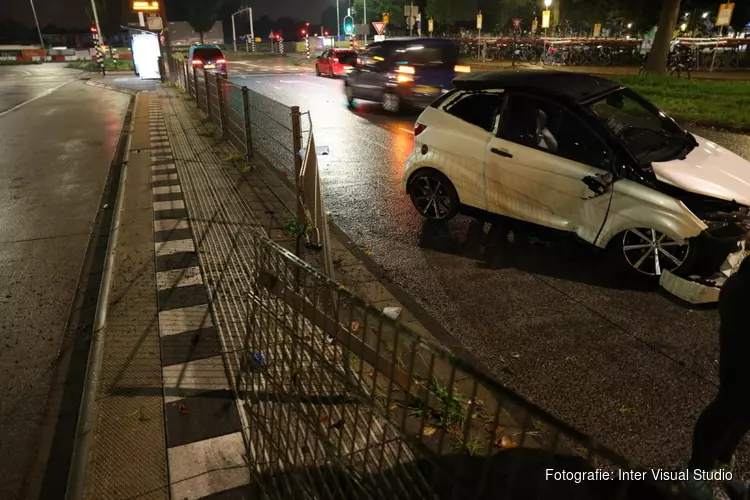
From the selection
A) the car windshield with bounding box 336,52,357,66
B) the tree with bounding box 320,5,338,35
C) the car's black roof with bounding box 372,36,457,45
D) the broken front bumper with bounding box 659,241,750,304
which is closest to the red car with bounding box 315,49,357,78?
the car windshield with bounding box 336,52,357,66

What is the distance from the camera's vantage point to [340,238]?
233 inches

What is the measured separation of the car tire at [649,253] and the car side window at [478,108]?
174 cm

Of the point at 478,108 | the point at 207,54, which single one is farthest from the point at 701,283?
the point at 207,54

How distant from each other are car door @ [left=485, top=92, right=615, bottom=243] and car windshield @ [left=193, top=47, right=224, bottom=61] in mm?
26296

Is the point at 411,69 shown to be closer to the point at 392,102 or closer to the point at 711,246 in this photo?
the point at 392,102

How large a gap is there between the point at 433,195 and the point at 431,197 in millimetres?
38

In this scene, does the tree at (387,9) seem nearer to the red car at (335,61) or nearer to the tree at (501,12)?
the tree at (501,12)

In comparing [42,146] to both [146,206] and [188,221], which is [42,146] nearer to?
[146,206]

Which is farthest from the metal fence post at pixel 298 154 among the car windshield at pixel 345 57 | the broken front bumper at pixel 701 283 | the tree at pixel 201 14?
the tree at pixel 201 14

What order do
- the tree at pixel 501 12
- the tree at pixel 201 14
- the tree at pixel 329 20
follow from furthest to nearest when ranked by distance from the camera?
1. the tree at pixel 329 20
2. the tree at pixel 201 14
3. the tree at pixel 501 12

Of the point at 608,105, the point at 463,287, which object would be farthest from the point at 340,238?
the point at 608,105

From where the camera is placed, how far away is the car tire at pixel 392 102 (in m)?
14.4

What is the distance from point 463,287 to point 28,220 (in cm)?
569

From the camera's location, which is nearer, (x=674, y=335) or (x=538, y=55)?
(x=674, y=335)
